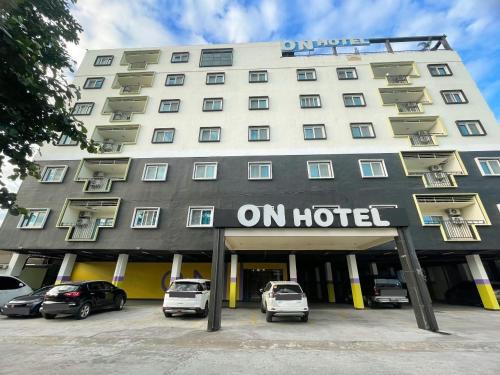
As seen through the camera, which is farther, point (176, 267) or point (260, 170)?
point (260, 170)

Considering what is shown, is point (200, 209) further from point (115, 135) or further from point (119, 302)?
point (115, 135)

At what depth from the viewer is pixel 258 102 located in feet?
72.4

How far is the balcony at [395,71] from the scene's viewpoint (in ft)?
75.8

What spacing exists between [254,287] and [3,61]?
1979 centimetres

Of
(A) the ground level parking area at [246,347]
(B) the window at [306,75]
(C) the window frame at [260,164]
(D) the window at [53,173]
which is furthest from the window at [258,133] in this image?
(D) the window at [53,173]

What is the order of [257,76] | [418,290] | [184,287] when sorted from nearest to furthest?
[418,290], [184,287], [257,76]

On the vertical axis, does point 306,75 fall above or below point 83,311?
above

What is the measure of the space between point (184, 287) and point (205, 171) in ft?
30.5

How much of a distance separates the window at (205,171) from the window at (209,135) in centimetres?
245

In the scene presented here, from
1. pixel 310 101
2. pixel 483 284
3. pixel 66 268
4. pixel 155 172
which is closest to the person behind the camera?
pixel 483 284

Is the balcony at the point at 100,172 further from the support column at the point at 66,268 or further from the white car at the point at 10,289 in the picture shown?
the white car at the point at 10,289

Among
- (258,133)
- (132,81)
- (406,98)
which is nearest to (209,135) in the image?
(258,133)

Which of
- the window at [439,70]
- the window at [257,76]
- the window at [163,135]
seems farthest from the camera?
the window at [257,76]

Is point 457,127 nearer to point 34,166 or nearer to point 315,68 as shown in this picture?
point 315,68
